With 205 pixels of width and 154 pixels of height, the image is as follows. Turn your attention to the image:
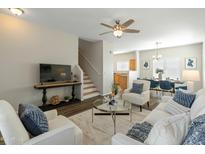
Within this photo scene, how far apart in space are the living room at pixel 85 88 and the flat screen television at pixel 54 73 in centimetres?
3

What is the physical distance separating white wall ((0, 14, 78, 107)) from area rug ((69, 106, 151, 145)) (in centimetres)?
180

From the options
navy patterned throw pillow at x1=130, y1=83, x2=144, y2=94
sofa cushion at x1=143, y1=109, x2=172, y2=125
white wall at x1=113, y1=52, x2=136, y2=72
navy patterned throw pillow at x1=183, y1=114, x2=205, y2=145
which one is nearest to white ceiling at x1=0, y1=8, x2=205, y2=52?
navy patterned throw pillow at x1=130, y1=83, x2=144, y2=94

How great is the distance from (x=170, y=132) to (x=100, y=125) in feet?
6.31

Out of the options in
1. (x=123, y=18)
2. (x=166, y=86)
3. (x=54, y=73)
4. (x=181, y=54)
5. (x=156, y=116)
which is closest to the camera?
(x=156, y=116)

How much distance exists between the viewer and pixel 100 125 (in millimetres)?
2791

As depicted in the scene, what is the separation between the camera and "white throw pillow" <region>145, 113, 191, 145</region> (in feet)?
3.43

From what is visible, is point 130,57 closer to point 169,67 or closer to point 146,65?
point 146,65

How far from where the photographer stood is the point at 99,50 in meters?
6.14

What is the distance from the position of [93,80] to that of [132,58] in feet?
13.5

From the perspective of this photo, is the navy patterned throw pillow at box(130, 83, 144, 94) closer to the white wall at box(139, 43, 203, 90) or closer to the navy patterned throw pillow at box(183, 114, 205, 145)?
the navy patterned throw pillow at box(183, 114, 205, 145)

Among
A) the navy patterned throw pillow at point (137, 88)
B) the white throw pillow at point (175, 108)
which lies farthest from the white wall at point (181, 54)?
the white throw pillow at point (175, 108)

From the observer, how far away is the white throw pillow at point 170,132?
3.43 ft

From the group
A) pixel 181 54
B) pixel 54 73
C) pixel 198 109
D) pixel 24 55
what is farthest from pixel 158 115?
pixel 181 54
